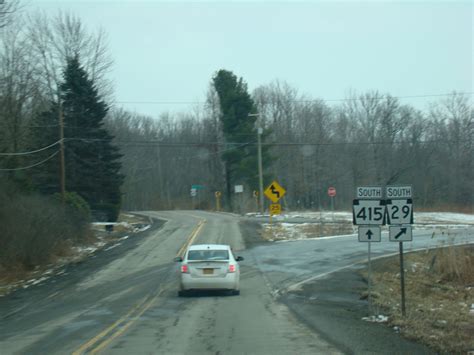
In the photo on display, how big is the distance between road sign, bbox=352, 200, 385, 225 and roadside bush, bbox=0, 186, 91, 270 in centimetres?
1630

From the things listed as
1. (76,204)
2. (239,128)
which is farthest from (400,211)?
(239,128)

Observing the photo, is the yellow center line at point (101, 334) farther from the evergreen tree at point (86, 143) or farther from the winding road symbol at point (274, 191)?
the evergreen tree at point (86, 143)

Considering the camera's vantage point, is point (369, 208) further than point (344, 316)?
Yes

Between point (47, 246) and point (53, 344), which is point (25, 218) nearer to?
point (47, 246)

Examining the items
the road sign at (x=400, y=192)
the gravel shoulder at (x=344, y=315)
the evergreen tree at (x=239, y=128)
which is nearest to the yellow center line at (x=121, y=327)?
the gravel shoulder at (x=344, y=315)

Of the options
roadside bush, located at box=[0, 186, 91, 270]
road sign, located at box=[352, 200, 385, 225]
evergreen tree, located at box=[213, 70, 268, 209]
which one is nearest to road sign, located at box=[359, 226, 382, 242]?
road sign, located at box=[352, 200, 385, 225]

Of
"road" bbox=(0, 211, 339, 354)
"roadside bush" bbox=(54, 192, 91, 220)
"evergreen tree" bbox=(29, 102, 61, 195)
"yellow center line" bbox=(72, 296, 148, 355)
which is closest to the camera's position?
"yellow center line" bbox=(72, 296, 148, 355)

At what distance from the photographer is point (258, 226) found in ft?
151

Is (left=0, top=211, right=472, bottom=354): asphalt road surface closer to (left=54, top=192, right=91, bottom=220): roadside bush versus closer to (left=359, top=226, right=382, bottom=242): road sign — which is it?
(left=359, top=226, right=382, bottom=242): road sign

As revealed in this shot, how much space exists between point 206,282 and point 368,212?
5714mm

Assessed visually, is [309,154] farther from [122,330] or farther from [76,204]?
[122,330]

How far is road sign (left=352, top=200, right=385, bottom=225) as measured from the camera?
14.6 metres

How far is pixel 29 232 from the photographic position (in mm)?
27031

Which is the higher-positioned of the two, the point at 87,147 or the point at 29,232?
the point at 87,147
